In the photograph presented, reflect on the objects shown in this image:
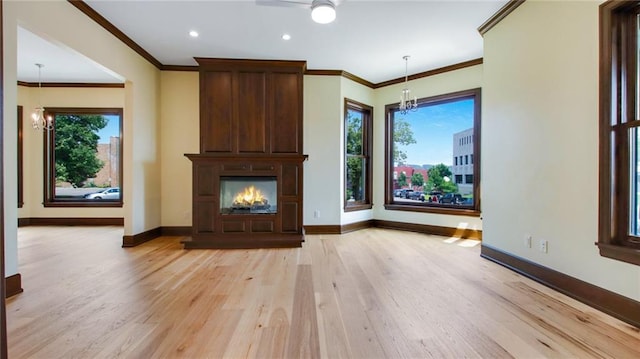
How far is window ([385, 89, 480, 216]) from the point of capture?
509cm

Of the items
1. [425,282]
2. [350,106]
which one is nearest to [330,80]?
[350,106]

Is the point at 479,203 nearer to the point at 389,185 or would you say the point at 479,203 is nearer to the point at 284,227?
the point at 389,185

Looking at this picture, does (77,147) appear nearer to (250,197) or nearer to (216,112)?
(216,112)

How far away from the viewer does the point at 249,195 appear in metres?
4.75

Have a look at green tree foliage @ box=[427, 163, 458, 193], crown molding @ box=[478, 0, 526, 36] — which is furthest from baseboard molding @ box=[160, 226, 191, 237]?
crown molding @ box=[478, 0, 526, 36]

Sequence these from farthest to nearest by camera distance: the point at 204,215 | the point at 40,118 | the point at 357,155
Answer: the point at 357,155
the point at 40,118
the point at 204,215

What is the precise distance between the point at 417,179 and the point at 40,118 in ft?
23.2

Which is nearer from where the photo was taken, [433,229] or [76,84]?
[433,229]

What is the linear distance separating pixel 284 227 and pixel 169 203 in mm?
2142

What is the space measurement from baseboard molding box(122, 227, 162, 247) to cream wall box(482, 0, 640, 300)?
15.8 ft

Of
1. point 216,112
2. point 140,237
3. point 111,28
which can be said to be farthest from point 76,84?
point 140,237

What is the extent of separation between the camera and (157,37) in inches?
163

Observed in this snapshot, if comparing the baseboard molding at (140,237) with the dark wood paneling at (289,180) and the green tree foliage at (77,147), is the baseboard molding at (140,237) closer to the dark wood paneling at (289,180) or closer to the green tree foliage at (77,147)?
the dark wood paneling at (289,180)

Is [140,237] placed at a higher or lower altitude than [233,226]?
lower
